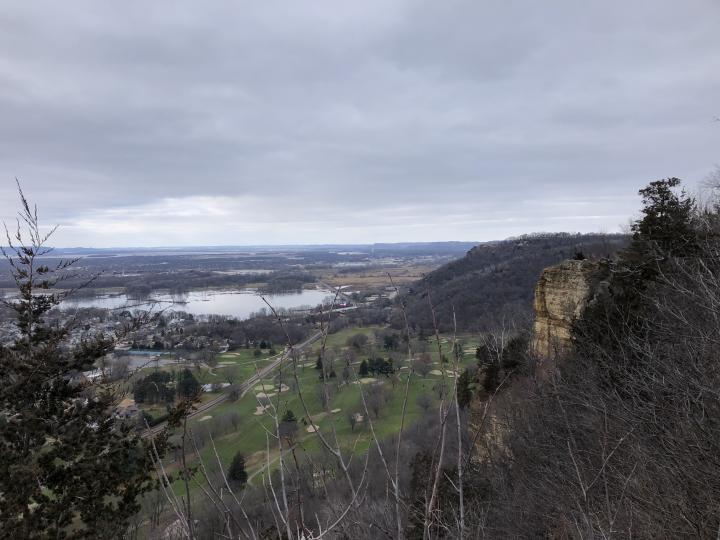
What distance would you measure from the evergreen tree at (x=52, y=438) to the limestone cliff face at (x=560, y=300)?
1425 centimetres

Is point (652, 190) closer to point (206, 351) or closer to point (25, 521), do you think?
point (25, 521)

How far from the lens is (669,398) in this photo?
743 centimetres

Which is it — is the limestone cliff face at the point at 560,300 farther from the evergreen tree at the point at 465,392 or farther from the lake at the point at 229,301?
the lake at the point at 229,301

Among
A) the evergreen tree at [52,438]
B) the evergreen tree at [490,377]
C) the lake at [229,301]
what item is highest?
the evergreen tree at [52,438]

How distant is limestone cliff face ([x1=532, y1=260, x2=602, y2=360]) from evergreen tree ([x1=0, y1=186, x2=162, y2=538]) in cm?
1425

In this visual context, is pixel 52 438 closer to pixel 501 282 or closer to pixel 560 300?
pixel 560 300

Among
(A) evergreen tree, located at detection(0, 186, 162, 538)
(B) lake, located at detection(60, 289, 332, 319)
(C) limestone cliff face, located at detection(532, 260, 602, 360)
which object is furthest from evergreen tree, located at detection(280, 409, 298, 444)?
(B) lake, located at detection(60, 289, 332, 319)

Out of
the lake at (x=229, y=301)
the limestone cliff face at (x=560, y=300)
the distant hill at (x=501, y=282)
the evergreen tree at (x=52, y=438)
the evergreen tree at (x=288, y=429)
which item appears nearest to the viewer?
the evergreen tree at (x=288, y=429)

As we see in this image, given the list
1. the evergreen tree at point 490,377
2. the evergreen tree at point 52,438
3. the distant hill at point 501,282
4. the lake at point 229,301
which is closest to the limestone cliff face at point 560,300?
the evergreen tree at point 490,377

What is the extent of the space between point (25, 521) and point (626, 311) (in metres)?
14.3

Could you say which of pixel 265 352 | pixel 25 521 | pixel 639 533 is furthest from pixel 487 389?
pixel 265 352

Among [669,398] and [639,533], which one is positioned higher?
[669,398]

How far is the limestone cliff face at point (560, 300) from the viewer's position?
15627 millimetres

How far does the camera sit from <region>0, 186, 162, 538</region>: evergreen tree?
6.32 metres
